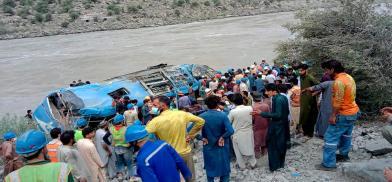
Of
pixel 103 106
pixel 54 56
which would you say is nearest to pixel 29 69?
pixel 54 56

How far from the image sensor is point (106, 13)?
1895 inches

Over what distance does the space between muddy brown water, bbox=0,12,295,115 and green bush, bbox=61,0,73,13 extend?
8610 mm

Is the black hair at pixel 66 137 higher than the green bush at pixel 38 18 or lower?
higher

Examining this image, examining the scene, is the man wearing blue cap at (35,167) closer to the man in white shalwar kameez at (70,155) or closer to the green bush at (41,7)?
the man in white shalwar kameez at (70,155)

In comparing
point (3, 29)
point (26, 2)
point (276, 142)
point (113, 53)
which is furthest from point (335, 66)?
point (26, 2)

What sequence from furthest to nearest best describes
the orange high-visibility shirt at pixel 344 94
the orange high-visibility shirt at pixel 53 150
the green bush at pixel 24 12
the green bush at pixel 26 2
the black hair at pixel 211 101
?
the green bush at pixel 26 2 < the green bush at pixel 24 12 < the orange high-visibility shirt at pixel 53 150 < the orange high-visibility shirt at pixel 344 94 < the black hair at pixel 211 101

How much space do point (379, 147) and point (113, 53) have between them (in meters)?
25.1

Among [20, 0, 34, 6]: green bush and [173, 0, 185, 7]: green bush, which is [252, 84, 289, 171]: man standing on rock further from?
[20, 0, 34, 6]: green bush

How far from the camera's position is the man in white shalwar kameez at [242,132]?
19.8 ft

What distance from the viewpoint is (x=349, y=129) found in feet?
18.9

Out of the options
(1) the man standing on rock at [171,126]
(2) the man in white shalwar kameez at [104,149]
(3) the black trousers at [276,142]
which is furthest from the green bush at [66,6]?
(1) the man standing on rock at [171,126]

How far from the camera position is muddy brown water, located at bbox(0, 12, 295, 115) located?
893 inches

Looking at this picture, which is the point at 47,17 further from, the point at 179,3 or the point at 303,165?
the point at 303,165

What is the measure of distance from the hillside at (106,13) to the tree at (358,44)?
35876 mm
